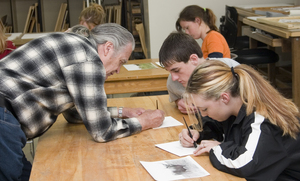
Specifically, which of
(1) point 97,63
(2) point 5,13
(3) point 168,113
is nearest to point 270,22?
(3) point 168,113

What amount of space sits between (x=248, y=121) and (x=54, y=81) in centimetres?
89

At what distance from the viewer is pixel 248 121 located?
1381 mm

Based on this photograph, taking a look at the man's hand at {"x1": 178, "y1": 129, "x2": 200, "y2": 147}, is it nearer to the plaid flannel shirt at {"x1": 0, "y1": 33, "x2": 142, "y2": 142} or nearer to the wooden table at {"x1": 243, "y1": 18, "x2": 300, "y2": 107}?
the plaid flannel shirt at {"x1": 0, "y1": 33, "x2": 142, "y2": 142}

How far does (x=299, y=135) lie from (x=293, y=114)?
9cm

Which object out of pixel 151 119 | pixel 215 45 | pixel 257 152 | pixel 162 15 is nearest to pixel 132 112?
pixel 151 119

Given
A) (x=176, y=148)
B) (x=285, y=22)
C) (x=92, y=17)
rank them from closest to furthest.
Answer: (x=176, y=148), (x=285, y=22), (x=92, y=17)

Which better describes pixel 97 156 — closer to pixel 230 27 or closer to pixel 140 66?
pixel 140 66

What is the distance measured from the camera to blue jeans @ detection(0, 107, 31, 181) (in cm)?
144

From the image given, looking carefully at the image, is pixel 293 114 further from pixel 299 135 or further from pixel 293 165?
pixel 293 165

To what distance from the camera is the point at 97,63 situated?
164 centimetres

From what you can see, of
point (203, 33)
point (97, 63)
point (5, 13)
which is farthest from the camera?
point (5, 13)

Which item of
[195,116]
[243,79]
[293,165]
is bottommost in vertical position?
[293,165]

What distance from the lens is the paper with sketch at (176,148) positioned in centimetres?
152

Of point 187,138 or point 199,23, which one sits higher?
point 199,23
